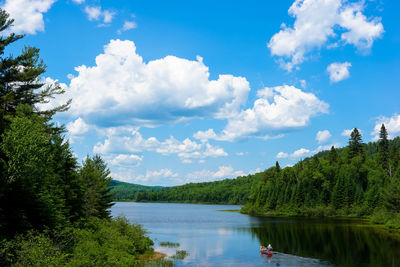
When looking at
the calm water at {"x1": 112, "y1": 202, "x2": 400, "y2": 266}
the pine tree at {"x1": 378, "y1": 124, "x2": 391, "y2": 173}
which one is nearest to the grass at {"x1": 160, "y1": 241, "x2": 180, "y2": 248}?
the calm water at {"x1": 112, "y1": 202, "x2": 400, "y2": 266}

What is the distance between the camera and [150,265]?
37.5m

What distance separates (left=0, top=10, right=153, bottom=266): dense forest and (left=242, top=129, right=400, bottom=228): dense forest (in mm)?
92214

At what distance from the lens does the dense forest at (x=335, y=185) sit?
399ft

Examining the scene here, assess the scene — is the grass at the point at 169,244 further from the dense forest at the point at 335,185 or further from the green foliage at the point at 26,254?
the dense forest at the point at 335,185

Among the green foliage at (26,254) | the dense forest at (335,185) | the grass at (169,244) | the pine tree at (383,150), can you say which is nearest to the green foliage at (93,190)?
the grass at (169,244)

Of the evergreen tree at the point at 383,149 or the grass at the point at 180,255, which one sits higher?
the evergreen tree at the point at 383,149

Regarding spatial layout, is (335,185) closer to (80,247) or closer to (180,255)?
(180,255)

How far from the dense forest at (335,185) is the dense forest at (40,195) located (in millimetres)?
92214

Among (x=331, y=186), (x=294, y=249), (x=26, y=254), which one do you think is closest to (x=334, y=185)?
(x=331, y=186)

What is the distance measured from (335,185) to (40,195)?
11940 cm

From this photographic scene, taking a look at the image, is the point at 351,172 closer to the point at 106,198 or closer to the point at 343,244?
the point at 343,244

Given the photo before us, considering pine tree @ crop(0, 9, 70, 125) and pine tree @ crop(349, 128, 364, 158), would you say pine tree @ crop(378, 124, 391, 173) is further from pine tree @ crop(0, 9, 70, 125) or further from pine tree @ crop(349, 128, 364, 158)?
pine tree @ crop(0, 9, 70, 125)

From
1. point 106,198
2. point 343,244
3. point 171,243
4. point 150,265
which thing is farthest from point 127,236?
point 343,244

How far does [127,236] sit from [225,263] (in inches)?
493
